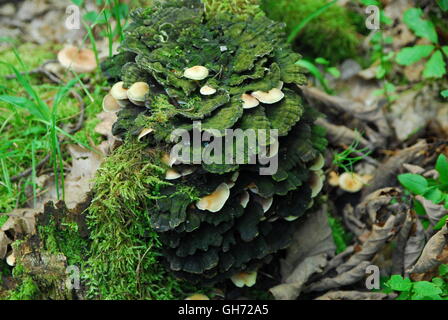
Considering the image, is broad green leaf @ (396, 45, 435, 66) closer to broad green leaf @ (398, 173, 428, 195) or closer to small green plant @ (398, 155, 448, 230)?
small green plant @ (398, 155, 448, 230)

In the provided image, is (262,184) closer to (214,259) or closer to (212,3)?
(214,259)

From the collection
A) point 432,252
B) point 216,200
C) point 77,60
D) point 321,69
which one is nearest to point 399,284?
point 432,252

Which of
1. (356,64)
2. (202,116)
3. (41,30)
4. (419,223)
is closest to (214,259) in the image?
(202,116)

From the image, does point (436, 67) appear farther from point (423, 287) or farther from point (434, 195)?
point (423, 287)

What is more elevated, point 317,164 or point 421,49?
point 421,49

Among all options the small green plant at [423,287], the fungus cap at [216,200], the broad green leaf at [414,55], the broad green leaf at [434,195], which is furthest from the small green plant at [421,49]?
the fungus cap at [216,200]
